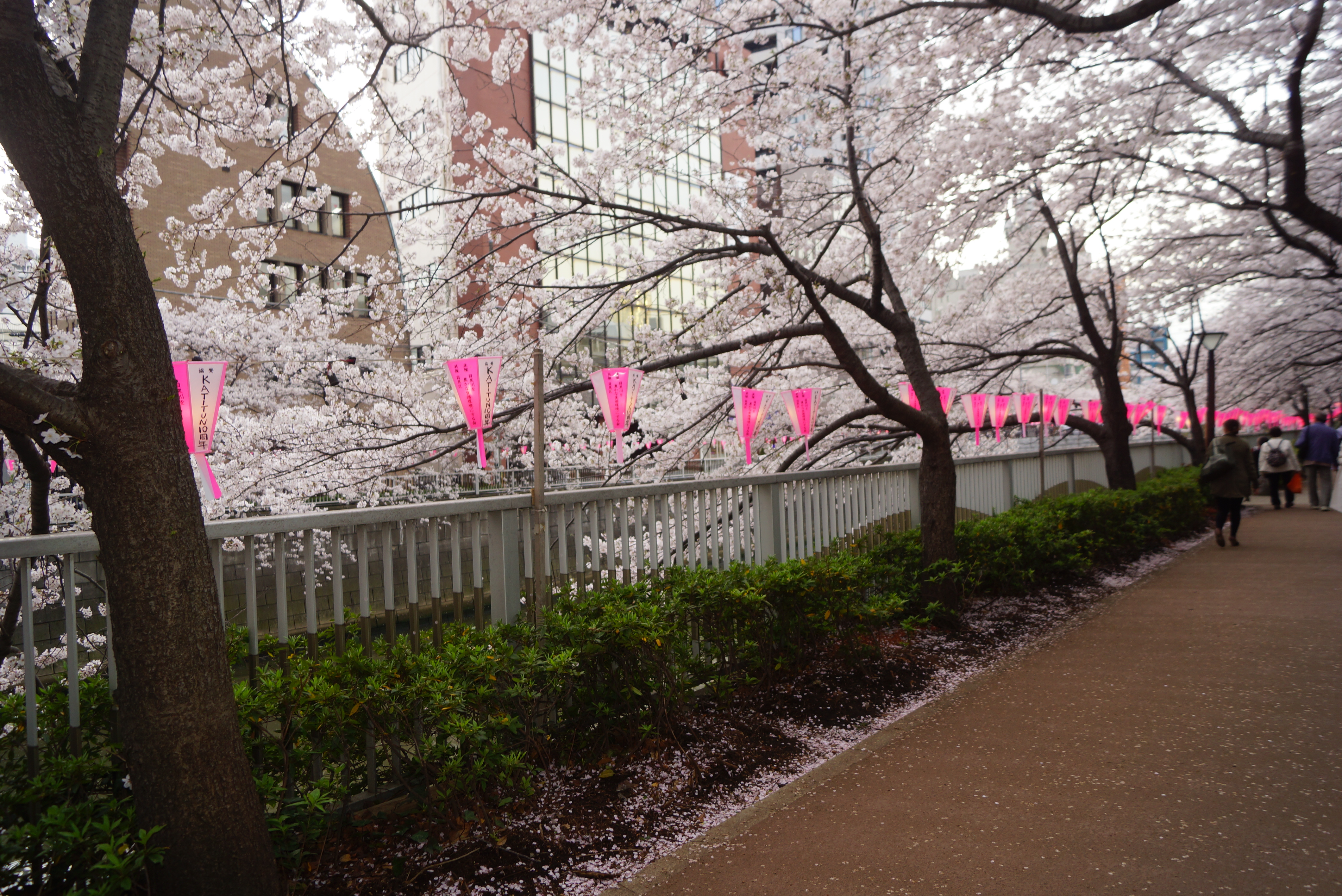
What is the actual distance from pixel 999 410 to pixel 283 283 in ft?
37.1

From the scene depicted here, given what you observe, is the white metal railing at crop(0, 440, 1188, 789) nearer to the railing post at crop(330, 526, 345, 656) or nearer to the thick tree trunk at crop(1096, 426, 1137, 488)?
the railing post at crop(330, 526, 345, 656)

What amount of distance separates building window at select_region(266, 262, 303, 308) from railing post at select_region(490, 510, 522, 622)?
3.72 meters

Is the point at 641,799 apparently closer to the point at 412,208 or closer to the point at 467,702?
the point at 467,702

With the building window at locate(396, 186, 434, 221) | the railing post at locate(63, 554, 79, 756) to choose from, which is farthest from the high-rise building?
the railing post at locate(63, 554, 79, 756)

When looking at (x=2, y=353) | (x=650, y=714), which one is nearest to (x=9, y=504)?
(x=2, y=353)

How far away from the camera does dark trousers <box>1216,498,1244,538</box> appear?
11.2 meters

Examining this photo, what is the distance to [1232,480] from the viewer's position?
10891 mm

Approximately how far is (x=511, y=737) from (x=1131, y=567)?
942 cm

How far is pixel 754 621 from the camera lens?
469 cm

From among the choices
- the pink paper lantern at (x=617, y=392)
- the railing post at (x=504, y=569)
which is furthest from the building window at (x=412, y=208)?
the railing post at (x=504, y=569)

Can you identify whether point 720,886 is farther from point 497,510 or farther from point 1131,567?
point 1131,567

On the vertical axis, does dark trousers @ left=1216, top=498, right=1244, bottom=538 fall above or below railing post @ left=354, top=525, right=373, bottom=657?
below

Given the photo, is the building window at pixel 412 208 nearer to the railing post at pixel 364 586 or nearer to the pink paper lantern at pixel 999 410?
the railing post at pixel 364 586

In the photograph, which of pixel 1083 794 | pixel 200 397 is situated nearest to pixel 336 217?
pixel 200 397
